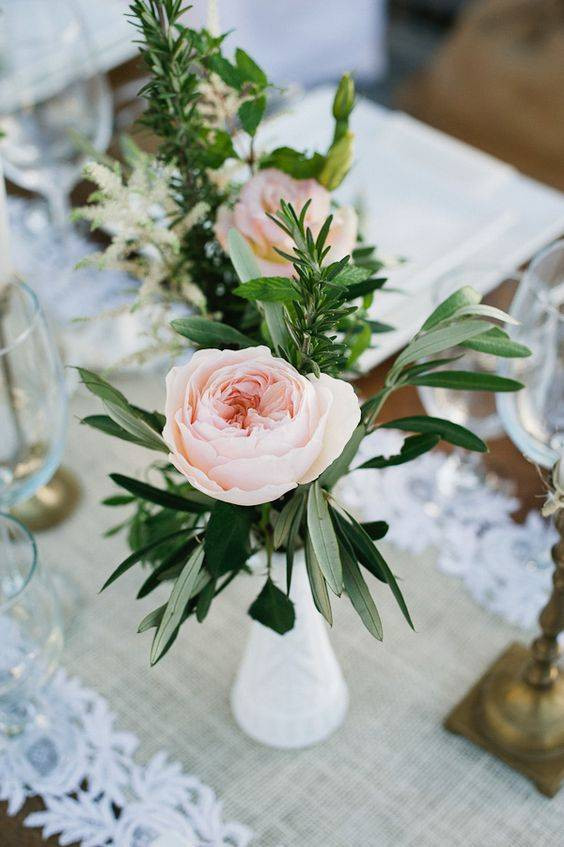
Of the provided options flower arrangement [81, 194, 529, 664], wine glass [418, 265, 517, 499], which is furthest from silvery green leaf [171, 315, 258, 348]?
wine glass [418, 265, 517, 499]

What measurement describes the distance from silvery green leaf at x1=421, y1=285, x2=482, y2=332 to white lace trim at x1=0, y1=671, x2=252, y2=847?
378 mm

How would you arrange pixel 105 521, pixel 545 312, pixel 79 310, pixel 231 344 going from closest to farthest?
pixel 231 344, pixel 545 312, pixel 105 521, pixel 79 310

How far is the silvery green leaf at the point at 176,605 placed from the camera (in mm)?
577

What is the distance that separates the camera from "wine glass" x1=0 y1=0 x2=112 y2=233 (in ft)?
3.63

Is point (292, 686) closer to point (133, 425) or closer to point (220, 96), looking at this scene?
point (133, 425)

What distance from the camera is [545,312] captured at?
31.8 inches

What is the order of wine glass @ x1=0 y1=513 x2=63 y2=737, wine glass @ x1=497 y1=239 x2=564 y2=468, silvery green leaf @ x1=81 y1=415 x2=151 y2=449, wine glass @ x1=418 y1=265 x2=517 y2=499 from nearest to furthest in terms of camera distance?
silvery green leaf @ x1=81 y1=415 x2=151 y2=449
wine glass @ x1=0 y1=513 x2=63 y2=737
wine glass @ x1=497 y1=239 x2=564 y2=468
wine glass @ x1=418 y1=265 x2=517 y2=499

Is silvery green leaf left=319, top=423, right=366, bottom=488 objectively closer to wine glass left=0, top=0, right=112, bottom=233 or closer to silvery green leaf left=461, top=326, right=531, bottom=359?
silvery green leaf left=461, top=326, right=531, bottom=359

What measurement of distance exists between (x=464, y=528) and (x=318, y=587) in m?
0.38

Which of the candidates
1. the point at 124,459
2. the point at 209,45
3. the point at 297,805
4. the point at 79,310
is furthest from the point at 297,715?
the point at 79,310

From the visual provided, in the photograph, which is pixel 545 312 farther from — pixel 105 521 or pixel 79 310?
pixel 79 310

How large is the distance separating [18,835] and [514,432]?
1.58 feet

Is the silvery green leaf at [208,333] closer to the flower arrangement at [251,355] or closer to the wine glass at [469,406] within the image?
the flower arrangement at [251,355]

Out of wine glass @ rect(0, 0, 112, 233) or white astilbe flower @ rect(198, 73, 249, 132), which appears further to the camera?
wine glass @ rect(0, 0, 112, 233)
